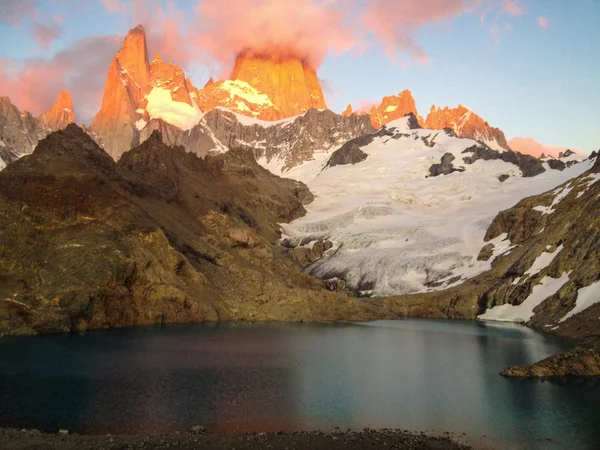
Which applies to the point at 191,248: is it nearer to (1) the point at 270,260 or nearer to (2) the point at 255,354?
(1) the point at 270,260

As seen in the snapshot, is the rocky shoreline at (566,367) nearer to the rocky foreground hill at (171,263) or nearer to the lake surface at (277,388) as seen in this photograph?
the lake surface at (277,388)

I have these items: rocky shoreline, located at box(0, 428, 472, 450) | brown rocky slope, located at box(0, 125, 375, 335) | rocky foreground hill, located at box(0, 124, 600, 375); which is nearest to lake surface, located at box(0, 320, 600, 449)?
rocky shoreline, located at box(0, 428, 472, 450)

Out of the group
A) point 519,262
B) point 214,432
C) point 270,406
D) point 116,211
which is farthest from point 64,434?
point 519,262

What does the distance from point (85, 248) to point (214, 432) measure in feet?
187

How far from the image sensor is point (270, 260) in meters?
134

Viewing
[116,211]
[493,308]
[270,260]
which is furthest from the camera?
[270,260]

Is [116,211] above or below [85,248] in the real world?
above

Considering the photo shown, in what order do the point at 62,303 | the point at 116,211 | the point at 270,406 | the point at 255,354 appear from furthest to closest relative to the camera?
the point at 116,211
the point at 62,303
the point at 255,354
the point at 270,406

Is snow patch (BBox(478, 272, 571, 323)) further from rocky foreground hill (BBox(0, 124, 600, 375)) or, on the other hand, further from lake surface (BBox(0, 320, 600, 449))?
lake surface (BBox(0, 320, 600, 449))

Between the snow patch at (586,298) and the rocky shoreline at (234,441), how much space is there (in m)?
60.3

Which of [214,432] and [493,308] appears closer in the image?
Answer: [214,432]

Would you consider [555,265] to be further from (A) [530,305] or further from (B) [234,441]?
(B) [234,441]

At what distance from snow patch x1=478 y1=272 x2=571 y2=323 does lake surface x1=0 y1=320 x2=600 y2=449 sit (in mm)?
29453

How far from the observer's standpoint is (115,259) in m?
87.1
